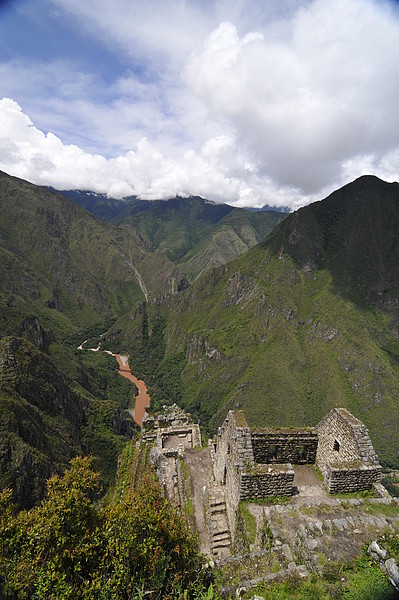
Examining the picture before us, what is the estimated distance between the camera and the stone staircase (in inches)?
578

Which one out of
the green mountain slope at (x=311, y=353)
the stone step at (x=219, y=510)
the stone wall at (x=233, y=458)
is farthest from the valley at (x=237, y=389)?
the stone wall at (x=233, y=458)

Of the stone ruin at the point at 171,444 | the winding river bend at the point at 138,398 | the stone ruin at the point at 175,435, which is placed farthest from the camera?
the winding river bend at the point at 138,398

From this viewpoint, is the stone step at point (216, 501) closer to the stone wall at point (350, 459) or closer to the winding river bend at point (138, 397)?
the stone wall at point (350, 459)

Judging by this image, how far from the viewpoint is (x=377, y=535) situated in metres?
9.83

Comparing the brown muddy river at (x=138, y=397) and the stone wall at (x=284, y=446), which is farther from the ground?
the brown muddy river at (x=138, y=397)

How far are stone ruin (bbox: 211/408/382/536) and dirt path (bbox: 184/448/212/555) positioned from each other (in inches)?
93.1

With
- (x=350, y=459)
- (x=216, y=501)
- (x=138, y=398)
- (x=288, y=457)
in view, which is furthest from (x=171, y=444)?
(x=138, y=398)

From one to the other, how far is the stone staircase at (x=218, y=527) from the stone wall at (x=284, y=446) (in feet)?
10.9

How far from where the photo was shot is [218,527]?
15133 millimetres

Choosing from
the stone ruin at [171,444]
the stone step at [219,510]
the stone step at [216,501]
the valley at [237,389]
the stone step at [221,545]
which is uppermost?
the valley at [237,389]

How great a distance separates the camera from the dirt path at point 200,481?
52.3 feet

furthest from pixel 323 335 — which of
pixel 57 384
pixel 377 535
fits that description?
pixel 377 535

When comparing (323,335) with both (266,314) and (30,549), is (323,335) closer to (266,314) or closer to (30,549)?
(266,314)

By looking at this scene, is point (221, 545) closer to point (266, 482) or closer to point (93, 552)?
point (266, 482)
